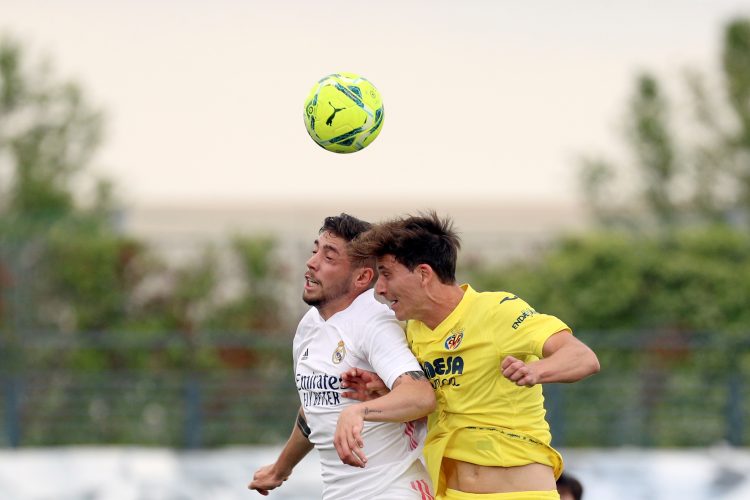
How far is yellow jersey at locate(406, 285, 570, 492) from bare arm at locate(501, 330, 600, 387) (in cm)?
36

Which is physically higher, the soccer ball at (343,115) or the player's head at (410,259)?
the soccer ball at (343,115)

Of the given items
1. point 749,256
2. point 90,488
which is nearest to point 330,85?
point 90,488

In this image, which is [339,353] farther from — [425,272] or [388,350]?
[425,272]

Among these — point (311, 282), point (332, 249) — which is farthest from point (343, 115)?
point (311, 282)

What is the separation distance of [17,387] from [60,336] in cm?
115

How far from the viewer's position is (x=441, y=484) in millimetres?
5797

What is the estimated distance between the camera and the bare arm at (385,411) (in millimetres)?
5219

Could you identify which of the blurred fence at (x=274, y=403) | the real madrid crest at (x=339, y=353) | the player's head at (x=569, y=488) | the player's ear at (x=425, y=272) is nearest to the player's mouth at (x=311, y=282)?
the real madrid crest at (x=339, y=353)

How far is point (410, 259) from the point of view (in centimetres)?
566

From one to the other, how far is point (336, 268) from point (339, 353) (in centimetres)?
39

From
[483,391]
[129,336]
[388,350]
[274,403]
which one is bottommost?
[274,403]

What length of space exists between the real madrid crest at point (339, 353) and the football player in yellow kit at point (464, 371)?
0.16 m

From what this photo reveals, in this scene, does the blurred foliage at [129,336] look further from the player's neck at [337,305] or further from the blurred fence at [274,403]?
the player's neck at [337,305]

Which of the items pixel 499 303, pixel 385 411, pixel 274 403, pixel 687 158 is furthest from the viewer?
pixel 687 158
